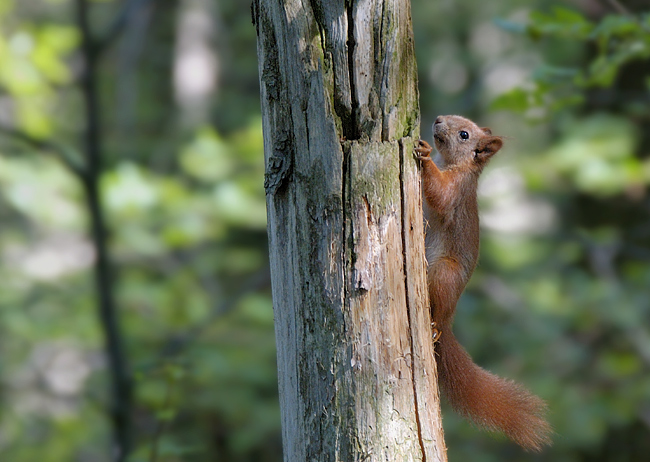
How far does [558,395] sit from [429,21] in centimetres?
430

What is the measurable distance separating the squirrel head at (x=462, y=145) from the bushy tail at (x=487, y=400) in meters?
1.06

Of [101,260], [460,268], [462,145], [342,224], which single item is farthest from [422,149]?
[101,260]

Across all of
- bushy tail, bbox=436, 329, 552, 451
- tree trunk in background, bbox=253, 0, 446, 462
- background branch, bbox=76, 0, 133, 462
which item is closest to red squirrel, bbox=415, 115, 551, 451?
bushy tail, bbox=436, 329, 552, 451

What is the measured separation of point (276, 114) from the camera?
4.77 ft

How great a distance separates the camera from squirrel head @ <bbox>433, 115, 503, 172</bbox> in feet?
9.45

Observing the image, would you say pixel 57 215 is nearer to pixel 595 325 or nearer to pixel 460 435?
pixel 460 435

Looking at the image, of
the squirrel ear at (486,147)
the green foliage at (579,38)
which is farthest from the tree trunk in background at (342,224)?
the squirrel ear at (486,147)

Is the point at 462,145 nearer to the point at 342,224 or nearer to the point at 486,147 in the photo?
the point at 486,147

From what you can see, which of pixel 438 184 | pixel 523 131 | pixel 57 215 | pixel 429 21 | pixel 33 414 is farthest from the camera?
pixel 523 131

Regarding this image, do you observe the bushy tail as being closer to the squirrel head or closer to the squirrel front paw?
the squirrel front paw

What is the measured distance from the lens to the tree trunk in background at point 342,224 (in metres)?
1.42

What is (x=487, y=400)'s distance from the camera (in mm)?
2160

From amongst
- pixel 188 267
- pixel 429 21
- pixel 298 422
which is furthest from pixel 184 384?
pixel 429 21

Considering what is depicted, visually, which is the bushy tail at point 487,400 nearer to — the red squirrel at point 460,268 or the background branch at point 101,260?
the red squirrel at point 460,268
